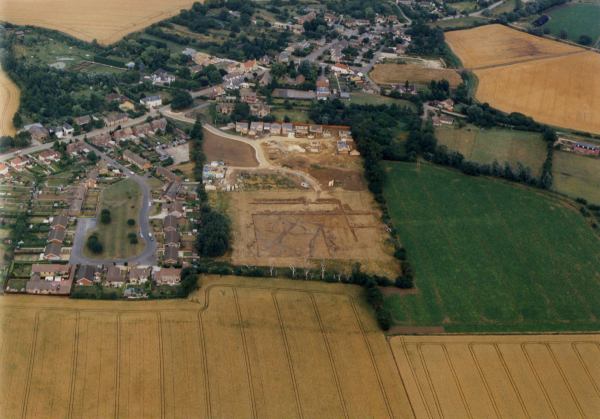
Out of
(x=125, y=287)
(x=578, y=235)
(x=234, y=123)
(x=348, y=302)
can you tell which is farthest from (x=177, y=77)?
(x=578, y=235)

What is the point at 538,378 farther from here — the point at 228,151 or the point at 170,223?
the point at 228,151

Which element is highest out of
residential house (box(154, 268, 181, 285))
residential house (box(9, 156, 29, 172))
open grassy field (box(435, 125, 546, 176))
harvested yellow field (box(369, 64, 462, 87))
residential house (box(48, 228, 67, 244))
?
harvested yellow field (box(369, 64, 462, 87))

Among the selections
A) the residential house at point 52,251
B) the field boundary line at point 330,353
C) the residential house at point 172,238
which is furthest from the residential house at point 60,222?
the field boundary line at point 330,353

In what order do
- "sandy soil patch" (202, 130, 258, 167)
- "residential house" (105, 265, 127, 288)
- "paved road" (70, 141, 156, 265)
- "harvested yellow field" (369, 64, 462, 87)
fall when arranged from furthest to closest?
"harvested yellow field" (369, 64, 462, 87) → "sandy soil patch" (202, 130, 258, 167) → "paved road" (70, 141, 156, 265) → "residential house" (105, 265, 127, 288)

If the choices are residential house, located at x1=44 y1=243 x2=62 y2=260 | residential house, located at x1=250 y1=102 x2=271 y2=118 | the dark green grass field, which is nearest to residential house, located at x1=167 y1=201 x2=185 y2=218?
residential house, located at x1=44 y1=243 x2=62 y2=260

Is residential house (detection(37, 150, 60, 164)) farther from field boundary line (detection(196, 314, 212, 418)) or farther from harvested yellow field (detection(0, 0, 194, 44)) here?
harvested yellow field (detection(0, 0, 194, 44))

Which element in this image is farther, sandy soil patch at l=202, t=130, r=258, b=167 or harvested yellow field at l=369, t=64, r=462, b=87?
harvested yellow field at l=369, t=64, r=462, b=87

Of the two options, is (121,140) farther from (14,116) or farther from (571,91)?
(571,91)
